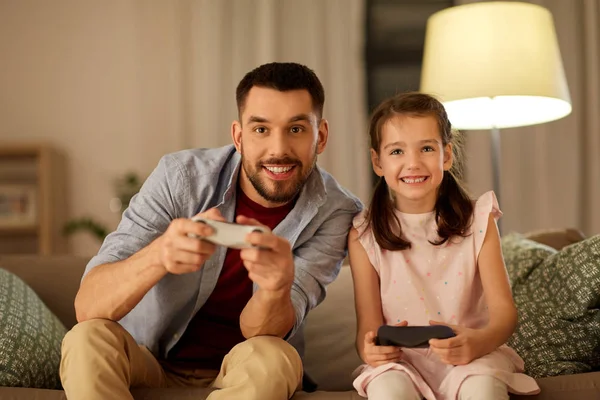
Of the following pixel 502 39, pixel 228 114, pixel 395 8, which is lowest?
pixel 228 114

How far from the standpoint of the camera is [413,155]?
1.50m

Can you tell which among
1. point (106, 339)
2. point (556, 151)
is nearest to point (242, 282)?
point (106, 339)

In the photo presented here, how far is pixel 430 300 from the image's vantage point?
4.96 feet

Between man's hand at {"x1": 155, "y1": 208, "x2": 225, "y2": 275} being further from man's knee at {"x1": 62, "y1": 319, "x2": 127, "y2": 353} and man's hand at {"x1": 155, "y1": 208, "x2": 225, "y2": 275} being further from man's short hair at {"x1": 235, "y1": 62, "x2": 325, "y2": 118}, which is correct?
man's short hair at {"x1": 235, "y1": 62, "x2": 325, "y2": 118}

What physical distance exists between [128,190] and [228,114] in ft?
2.16

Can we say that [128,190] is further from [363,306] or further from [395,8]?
[363,306]

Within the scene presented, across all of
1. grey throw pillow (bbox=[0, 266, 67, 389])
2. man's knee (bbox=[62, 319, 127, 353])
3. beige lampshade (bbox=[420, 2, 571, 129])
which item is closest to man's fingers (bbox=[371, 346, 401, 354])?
man's knee (bbox=[62, 319, 127, 353])

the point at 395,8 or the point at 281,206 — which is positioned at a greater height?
the point at 395,8

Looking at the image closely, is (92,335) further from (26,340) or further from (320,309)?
(320,309)

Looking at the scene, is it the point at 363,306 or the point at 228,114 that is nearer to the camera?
the point at 363,306

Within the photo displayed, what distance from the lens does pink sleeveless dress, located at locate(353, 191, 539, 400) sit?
1487 millimetres

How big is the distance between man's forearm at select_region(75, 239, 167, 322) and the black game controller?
433mm

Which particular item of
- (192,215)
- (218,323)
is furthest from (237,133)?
(218,323)

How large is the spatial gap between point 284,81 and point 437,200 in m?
0.44
